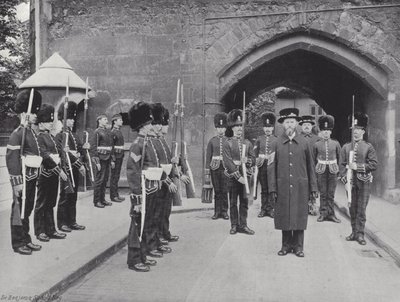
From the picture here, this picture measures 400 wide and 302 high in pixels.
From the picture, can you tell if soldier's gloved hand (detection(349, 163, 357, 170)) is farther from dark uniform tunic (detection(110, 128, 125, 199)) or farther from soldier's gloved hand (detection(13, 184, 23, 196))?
dark uniform tunic (detection(110, 128, 125, 199))

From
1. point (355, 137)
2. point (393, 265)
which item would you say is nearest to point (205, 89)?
point (355, 137)

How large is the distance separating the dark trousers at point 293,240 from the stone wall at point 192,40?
5573mm

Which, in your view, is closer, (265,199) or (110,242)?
(110,242)

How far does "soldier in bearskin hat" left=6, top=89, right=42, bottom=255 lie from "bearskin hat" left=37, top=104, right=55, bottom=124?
0.25 metres

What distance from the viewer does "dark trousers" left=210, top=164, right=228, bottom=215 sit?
9250 millimetres

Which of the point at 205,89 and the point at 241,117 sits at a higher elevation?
the point at 205,89

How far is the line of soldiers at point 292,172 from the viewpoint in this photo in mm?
6586

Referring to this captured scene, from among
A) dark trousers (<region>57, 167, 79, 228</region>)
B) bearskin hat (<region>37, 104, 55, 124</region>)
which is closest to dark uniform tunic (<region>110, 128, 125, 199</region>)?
dark trousers (<region>57, 167, 79, 228</region>)

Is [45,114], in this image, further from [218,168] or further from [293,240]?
[293,240]

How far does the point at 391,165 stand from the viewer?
1142cm

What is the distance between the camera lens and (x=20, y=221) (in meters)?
5.94

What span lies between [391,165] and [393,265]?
223 inches

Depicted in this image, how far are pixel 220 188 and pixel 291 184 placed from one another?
2.84 metres

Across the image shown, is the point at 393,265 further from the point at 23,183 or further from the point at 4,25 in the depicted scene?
the point at 4,25
